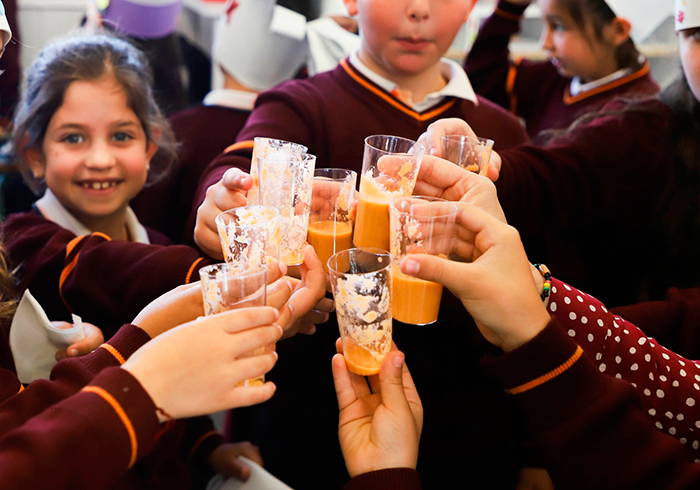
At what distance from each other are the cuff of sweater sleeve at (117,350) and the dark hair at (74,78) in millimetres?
1169

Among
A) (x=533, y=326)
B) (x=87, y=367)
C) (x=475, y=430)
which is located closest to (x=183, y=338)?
(x=87, y=367)

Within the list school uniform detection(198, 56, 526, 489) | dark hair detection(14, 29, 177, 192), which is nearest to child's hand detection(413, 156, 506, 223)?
school uniform detection(198, 56, 526, 489)

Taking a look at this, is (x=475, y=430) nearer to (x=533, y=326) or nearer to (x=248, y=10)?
(x=533, y=326)

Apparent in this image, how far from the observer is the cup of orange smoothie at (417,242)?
1.07 metres

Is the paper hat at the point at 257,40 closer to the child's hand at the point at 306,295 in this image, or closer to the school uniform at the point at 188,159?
the school uniform at the point at 188,159

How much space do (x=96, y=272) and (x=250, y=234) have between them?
73 cm

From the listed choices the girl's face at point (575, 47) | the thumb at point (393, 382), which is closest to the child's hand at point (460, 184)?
the thumb at point (393, 382)

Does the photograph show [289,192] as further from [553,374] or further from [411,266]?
[553,374]

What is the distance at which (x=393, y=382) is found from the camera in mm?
1100

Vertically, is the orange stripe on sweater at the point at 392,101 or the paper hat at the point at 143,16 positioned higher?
the orange stripe on sweater at the point at 392,101

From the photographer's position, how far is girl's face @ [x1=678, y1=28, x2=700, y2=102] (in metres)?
1.65

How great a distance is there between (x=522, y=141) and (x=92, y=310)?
4.72ft

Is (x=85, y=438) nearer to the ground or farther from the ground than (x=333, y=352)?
farther from the ground

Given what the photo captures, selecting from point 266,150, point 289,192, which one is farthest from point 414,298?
point 266,150
